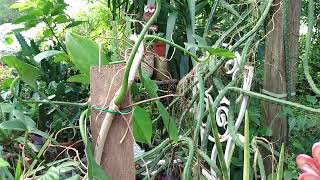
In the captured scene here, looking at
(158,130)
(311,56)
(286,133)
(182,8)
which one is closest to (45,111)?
(158,130)

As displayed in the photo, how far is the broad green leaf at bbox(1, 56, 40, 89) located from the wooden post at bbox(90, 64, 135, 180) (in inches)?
5.9

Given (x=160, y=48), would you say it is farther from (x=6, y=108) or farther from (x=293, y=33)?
(x=6, y=108)

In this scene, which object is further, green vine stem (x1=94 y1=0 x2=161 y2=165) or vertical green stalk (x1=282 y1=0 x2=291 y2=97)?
vertical green stalk (x1=282 y1=0 x2=291 y2=97)

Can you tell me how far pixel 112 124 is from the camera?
0.59 m

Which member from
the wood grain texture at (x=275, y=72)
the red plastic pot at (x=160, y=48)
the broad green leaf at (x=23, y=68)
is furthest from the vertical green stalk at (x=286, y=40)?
the red plastic pot at (x=160, y=48)

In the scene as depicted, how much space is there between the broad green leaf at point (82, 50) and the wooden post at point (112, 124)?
67mm

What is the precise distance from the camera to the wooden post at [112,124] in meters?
0.59

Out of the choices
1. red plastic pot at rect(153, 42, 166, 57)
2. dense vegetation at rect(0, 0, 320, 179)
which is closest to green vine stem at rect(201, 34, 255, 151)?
dense vegetation at rect(0, 0, 320, 179)

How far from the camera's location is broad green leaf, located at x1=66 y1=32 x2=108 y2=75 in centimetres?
66

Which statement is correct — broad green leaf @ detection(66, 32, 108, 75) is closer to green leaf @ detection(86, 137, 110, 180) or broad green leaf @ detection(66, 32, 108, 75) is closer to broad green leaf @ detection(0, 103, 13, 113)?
green leaf @ detection(86, 137, 110, 180)

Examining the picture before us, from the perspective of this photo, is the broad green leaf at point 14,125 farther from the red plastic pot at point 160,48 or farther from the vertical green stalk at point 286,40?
the red plastic pot at point 160,48

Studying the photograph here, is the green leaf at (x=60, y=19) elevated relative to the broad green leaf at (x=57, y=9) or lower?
lower

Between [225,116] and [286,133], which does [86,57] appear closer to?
[225,116]

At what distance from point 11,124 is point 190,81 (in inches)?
18.1
